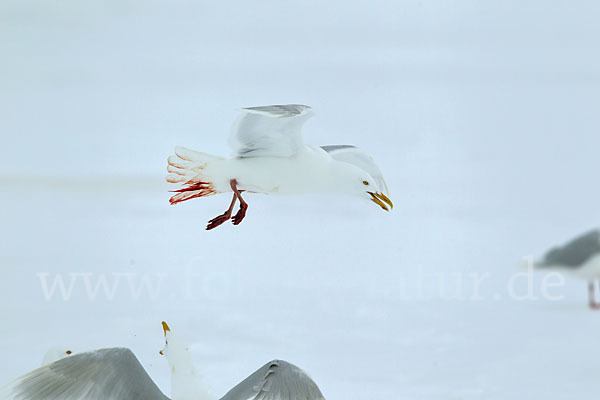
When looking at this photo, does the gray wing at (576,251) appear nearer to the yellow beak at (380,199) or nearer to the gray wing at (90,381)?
the yellow beak at (380,199)

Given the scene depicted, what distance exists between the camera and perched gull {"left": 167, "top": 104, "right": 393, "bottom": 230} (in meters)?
2.07

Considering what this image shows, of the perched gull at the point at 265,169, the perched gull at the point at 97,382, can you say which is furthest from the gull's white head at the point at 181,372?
the perched gull at the point at 265,169

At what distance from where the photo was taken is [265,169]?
6.84 feet

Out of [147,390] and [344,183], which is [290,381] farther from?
[344,183]

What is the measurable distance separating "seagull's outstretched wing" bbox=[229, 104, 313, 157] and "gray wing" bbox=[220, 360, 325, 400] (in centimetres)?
46

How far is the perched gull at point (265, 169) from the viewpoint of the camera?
2.07m

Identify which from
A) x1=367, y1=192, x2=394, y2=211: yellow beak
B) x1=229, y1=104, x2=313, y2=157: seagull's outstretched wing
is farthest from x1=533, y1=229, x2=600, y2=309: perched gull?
x1=229, y1=104, x2=313, y2=157: seagull's outstretched wing

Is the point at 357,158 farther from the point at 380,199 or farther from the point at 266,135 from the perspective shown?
the point at 266,135

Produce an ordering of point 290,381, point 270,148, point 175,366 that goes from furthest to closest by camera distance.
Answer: point 270,148 < point 175,366 < point 290,381

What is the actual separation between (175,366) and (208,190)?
38 cm

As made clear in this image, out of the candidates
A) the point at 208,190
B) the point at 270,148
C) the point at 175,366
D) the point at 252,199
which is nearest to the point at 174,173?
the point at 208,190

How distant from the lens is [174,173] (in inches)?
84.7

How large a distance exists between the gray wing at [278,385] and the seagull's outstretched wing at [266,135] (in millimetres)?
457

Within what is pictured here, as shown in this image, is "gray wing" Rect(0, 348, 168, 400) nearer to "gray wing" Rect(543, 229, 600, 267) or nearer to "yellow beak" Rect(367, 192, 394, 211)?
"yellow beak" Rect(367, 192, 394, 211)
